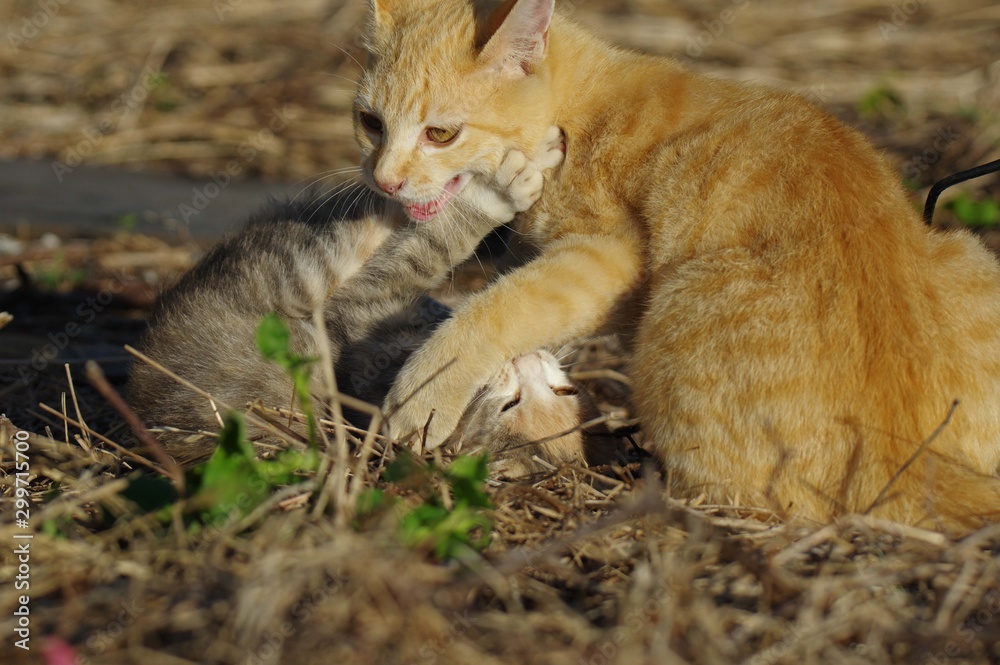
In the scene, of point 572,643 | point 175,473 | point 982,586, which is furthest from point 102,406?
point 982,586

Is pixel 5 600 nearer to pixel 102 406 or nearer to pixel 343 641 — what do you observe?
pixel 343 641

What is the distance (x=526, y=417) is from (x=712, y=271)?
83 cm

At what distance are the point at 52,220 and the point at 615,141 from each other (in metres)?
3.17

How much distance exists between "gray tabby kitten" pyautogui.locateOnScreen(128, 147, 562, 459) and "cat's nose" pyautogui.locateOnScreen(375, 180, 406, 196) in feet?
0.54

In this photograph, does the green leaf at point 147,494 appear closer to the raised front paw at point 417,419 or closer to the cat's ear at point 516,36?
the raised front paw at point 417,419

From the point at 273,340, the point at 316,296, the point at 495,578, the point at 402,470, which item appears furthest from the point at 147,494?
the point at 316,296

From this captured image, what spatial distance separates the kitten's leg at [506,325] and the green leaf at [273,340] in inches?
21.2

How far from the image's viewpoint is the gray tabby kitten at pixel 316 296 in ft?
9.01

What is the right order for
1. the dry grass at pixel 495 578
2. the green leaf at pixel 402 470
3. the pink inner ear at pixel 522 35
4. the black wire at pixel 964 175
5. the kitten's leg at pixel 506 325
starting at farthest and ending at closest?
the pink inner ear at pixel 522 35, the kitten's leg at pixel 506 325, the black wire at pixel 964 175, the green leaf at pixel 402 470, the dry grass at pixel 495 578

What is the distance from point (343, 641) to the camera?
1497 millimetres

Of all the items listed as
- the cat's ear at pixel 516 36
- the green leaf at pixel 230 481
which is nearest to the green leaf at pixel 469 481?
the green leaf at pixel 230 481

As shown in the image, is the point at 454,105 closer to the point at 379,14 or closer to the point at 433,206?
the point at 433,206

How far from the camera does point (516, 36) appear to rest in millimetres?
2654

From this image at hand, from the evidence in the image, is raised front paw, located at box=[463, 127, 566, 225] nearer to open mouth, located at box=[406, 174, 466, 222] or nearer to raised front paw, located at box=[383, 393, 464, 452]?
open mouth, located at box=[406, 174, 466, 222]
